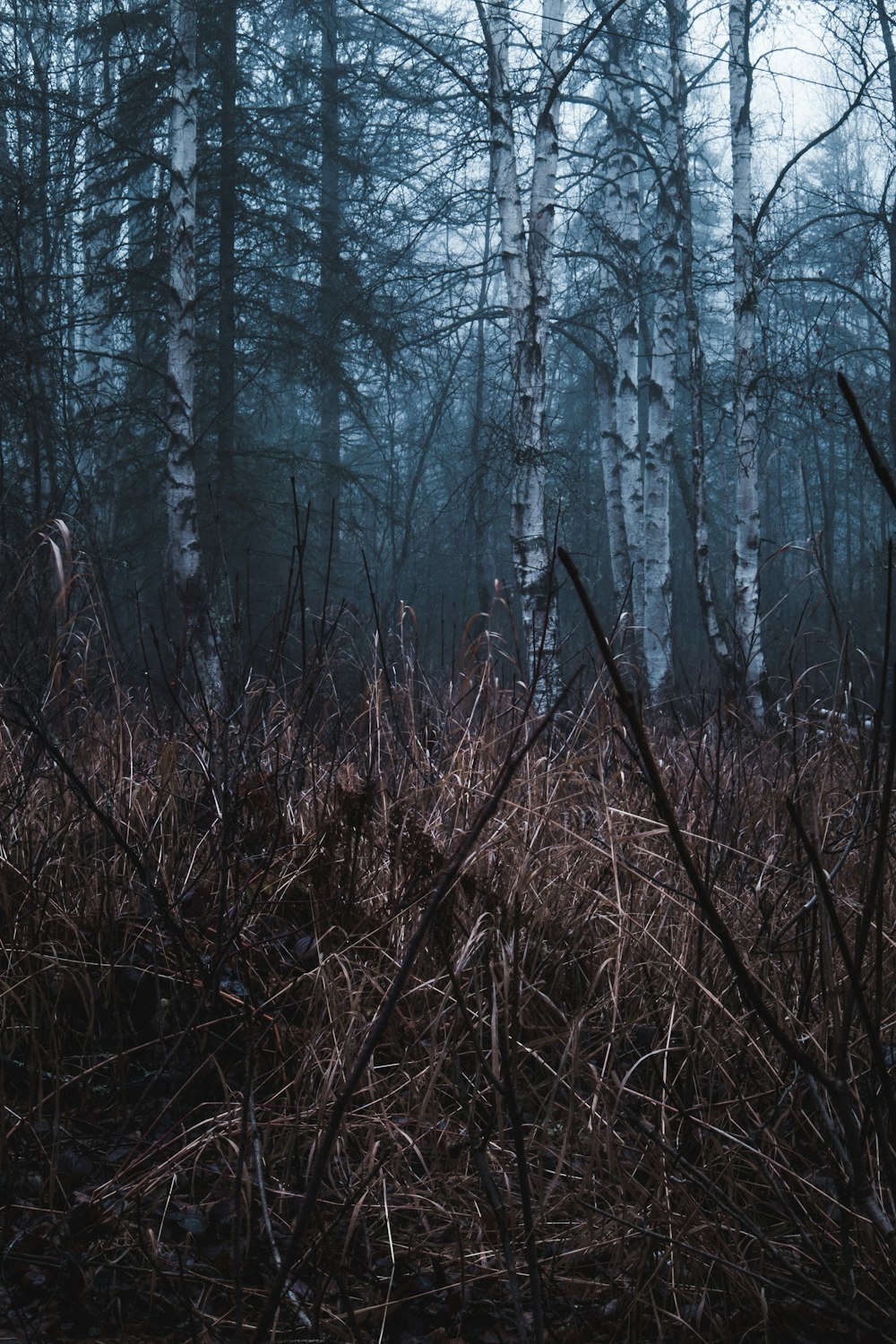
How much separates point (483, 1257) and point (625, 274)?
8736 mm

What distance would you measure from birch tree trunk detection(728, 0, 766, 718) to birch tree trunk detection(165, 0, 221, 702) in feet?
16.0

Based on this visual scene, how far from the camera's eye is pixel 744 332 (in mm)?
8344

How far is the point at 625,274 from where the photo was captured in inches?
349

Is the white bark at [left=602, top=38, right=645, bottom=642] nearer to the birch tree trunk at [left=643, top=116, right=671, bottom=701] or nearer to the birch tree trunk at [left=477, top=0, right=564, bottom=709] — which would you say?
the birch tree trunk at [left=643, top=116, right=671, bottom=701]

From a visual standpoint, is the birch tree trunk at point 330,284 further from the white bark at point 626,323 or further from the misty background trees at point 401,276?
the white bark at point 626,323

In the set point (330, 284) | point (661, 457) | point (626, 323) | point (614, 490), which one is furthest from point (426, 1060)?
point (330, 284)

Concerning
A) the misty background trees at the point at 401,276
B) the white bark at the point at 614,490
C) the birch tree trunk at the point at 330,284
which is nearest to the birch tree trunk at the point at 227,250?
the misty background trees at the point at 401,276

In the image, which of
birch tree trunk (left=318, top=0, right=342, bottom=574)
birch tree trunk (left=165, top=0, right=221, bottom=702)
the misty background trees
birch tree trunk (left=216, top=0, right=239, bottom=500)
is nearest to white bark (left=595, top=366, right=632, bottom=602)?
the misty background trees

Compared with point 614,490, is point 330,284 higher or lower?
higher

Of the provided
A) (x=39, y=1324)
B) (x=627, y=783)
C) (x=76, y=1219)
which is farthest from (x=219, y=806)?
(x=627, y=783)

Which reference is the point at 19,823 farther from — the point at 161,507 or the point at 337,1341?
the point at 161,507

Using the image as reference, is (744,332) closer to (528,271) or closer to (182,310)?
(528,271)

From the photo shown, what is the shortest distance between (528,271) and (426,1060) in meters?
6.22

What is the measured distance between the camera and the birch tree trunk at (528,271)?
6.86 meters
